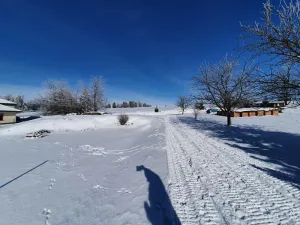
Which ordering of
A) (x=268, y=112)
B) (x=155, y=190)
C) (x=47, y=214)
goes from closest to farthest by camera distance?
(x=47, y=214)
(x=155, y=190)
(x=268, y=112)

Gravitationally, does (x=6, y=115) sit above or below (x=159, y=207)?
above

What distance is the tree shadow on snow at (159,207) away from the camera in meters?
2.94

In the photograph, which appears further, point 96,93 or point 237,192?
point 96,93

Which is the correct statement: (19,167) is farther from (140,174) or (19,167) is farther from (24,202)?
(140,174)

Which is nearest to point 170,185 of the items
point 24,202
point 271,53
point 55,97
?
point 24,202

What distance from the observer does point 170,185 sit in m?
4.29

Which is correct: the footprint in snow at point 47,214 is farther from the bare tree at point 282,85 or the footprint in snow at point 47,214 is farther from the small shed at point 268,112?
the small shed at point 268,112

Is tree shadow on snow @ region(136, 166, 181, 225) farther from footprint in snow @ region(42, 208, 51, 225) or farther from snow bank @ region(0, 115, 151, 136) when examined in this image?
snow bank @ region(0, 115, 151, 136)

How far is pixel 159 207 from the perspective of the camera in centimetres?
334

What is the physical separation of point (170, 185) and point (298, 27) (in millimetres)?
5741

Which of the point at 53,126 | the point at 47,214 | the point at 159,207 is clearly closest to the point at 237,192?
the point at 159,207

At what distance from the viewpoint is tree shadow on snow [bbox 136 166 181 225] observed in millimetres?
2939

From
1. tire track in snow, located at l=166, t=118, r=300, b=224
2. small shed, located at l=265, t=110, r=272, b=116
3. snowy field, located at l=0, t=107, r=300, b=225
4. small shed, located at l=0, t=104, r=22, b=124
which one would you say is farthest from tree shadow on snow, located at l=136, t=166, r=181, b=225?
small shed, located at l=265, t=110, r=272, b=116

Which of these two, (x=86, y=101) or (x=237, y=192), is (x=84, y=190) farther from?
(x=86, y=101)
